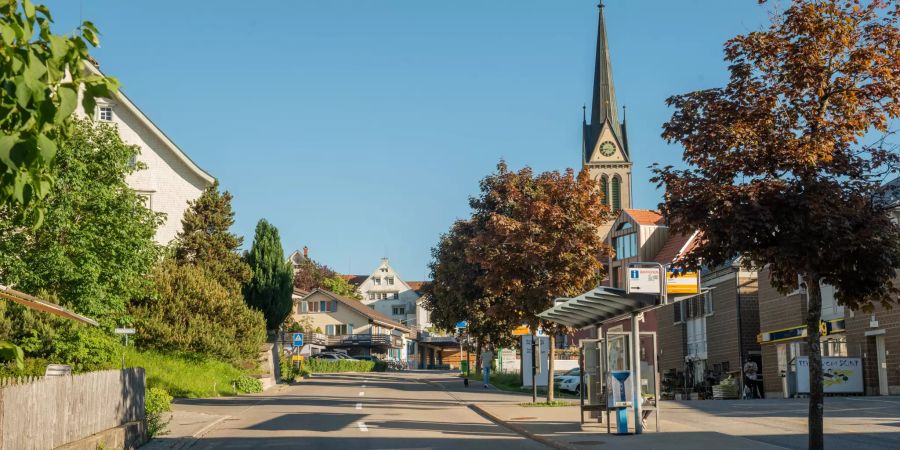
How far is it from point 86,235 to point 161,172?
2501 centimetres

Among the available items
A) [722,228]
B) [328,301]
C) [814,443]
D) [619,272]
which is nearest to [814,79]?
[722,228]

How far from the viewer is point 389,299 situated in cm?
15038

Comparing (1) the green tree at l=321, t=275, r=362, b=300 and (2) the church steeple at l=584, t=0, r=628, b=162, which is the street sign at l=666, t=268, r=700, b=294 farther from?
(1) the green tree at l=321, t=275, r=362, b=300

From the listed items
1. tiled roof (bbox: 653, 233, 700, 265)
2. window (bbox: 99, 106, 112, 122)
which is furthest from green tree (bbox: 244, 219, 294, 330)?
tiled roof (bbox: 653, 233, 700, 265)

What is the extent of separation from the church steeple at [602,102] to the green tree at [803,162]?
105 meters

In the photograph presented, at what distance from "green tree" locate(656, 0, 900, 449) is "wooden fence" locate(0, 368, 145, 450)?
8.79 metres

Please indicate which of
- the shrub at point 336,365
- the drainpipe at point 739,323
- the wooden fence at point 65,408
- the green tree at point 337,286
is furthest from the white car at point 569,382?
the green tree at point 337,286

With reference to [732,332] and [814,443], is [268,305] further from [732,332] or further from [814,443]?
[814,443]

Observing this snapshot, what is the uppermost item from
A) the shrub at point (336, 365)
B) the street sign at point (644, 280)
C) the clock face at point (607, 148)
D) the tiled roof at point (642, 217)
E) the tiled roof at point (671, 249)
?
the clock face at point (607, 148)

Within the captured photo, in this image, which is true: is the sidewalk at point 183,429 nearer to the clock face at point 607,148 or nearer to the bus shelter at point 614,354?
the bus shelter at point 614,354

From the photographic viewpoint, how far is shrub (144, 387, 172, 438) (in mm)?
19531

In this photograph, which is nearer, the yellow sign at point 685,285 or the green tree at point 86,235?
the yellow sign at point 685,285

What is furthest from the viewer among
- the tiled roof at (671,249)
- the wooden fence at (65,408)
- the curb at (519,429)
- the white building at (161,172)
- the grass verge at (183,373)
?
the tiled roof at (671,249)

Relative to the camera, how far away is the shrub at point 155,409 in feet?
64.1
